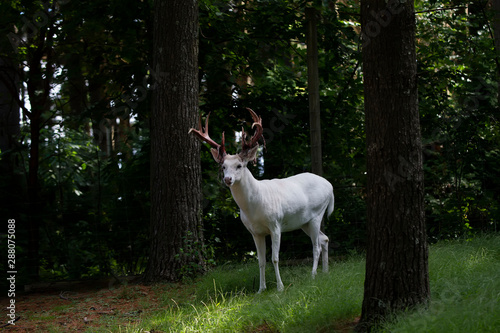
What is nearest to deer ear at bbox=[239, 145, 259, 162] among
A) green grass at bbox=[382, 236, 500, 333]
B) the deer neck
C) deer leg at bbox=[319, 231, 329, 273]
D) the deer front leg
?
the deer neck

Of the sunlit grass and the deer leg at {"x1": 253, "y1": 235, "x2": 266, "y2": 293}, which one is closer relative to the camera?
the sunlit grass

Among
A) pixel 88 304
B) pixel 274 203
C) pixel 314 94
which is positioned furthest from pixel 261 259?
pixel 314 94

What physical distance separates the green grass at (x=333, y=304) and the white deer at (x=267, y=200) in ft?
1.74

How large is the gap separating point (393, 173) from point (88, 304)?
400 centimetres

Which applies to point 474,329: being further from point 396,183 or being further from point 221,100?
point 221,100

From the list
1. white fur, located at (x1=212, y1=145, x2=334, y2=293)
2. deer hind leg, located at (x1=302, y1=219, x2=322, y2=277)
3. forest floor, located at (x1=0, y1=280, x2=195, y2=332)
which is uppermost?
white fur, located at (x1=212, y1=145, x2=334, y2=293)

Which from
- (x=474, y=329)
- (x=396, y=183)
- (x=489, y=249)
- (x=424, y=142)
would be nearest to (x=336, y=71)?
(x=424, y=142)

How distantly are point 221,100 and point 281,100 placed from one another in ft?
3.21

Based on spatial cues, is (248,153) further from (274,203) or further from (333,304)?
(333,304)

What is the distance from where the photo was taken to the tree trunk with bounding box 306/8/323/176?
23.6 ft

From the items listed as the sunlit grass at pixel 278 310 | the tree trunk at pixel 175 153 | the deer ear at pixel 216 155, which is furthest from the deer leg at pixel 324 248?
the deer ear at pixel 216 155

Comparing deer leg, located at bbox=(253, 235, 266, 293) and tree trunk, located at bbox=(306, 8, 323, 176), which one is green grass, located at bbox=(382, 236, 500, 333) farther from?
tree trunk, located at bbox=(306, 8, 323, 176)

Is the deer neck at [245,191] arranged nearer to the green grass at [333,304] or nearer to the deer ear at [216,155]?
the deer ear at [216,155]

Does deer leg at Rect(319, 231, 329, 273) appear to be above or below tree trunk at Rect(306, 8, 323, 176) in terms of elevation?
below
